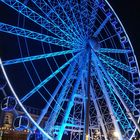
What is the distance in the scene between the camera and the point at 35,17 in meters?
19.4

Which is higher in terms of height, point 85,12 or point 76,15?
point 85,12

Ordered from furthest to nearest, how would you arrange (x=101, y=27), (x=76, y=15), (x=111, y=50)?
(x=101, y=27) → (x=111, y=50) → (x=76, y=15)

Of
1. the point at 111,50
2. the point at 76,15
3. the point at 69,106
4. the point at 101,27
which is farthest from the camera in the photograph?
the point at 101,27

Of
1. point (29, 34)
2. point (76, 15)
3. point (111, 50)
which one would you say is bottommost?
point (111, 50)

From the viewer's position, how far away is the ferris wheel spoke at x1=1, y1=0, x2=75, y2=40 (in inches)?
723

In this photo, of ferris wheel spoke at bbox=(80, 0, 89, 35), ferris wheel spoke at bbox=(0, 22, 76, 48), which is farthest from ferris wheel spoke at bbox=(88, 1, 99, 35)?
ferris wheel spoke at bbox=(0, 22, 76, 48)

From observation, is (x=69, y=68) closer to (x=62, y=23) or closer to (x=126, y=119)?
(x=62, y=23)

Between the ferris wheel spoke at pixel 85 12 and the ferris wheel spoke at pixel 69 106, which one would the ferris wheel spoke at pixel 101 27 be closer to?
the ferris wheel spoke at pixel 85 12

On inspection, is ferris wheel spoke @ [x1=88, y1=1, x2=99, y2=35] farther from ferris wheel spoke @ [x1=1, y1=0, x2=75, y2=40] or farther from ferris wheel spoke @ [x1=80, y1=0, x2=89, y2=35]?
ferris wheel spoke @ [x1=1, y1=0, x2=75, y2=40]

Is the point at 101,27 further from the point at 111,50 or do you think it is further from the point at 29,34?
the point at 29,34

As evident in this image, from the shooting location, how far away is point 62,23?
21109 mm

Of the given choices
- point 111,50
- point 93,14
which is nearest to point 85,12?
point 93,14

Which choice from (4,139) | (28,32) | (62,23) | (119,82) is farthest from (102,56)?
(4,139)

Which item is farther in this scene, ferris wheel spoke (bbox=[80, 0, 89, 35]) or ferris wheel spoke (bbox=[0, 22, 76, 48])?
ferris wheel spoke (bbox=[80, 0, 89, 35])
